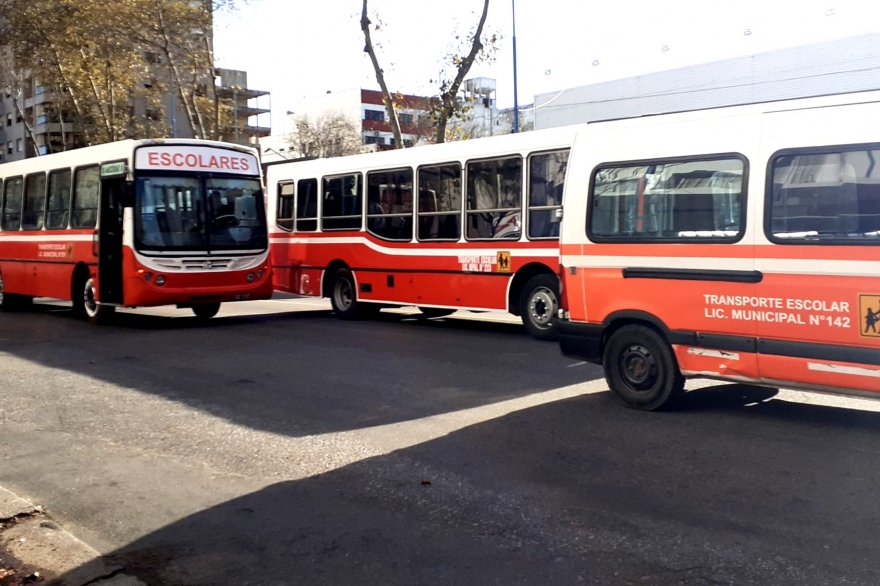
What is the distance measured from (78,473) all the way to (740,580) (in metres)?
4.50

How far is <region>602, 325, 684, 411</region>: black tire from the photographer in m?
7.66

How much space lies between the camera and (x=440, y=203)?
14508mm

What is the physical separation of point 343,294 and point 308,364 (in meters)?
5.92

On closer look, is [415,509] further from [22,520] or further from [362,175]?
[362,175]

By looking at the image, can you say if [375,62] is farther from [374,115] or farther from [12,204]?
[374,115]

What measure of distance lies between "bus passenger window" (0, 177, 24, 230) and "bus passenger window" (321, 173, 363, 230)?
22.0 ft

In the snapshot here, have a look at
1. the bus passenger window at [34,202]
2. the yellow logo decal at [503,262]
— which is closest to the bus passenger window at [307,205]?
the bus passenger window at [34,202]

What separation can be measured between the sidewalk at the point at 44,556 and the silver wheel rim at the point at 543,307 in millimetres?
8253

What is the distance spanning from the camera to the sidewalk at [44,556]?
4.43 metres

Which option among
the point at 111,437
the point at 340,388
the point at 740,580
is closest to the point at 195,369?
the point at 340,388

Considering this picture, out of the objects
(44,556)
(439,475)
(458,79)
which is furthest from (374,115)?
(44,556)

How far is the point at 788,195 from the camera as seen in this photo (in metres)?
6.88

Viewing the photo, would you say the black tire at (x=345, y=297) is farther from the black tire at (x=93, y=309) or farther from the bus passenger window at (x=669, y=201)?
the bus passenger window at (x=669, y=201)

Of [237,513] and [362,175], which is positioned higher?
A: [362,175]
